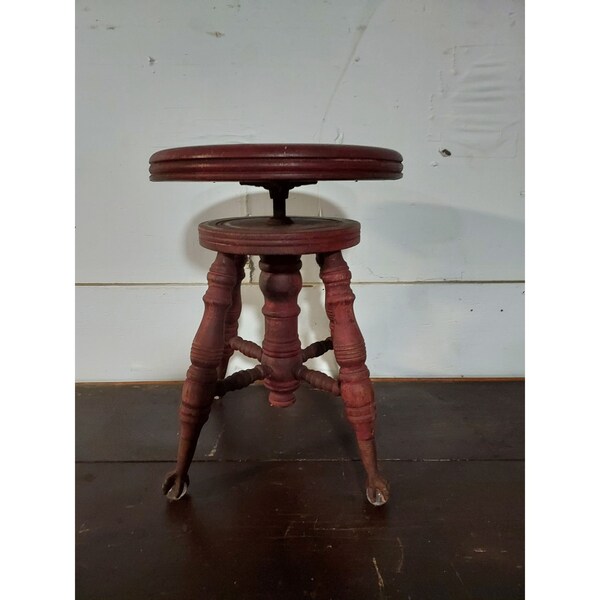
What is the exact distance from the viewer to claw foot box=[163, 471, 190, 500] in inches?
42.8

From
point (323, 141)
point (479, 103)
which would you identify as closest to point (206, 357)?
point (323, 141)

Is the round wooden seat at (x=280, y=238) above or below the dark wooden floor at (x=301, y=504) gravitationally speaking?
above

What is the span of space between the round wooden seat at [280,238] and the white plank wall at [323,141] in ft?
1.72

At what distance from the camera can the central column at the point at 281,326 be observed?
1170mm

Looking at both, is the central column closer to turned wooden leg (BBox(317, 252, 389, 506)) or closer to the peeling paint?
turned wooden leg (BBox(317, 252, 389, 506))

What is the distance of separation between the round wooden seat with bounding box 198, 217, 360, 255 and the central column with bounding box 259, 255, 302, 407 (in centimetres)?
14

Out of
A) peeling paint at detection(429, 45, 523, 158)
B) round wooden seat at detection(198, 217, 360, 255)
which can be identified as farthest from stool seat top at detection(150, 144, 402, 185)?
peeling paint at detection(429, 45, 523, 158)

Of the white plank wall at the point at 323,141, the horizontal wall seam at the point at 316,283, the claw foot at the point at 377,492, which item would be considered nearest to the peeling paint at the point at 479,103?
the white plank wall at the point at 323,141

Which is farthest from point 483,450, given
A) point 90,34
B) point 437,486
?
point 90,34

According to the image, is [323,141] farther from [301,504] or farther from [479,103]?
[301,504]

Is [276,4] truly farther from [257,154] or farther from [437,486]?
[437,486]

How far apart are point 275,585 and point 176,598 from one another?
15 centimetres

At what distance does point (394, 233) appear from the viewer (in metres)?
1.58

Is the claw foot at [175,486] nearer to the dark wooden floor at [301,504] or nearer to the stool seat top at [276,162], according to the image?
the dark wooden floor at [301,504]
